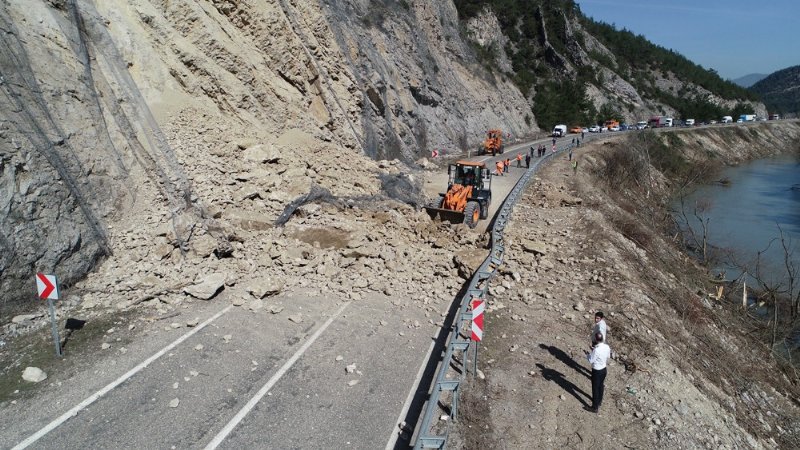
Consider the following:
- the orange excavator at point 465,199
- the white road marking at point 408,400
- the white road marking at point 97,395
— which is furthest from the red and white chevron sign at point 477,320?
the orange excavator at point 465,199

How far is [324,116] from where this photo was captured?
21.2 metres

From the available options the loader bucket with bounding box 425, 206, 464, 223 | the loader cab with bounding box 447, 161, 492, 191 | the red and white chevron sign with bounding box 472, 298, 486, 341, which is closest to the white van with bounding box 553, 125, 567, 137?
the loader cab with bounding box 447, 161, 492, 191

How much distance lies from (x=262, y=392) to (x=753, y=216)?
36510mm

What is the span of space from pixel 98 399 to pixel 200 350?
1706 millimetres

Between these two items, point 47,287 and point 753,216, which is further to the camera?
point 753,216

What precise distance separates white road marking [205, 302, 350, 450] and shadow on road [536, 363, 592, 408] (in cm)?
420

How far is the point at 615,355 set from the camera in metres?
8.84

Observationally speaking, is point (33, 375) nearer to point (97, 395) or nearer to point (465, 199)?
point (97, 395)

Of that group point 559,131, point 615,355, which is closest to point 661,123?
point 559,131

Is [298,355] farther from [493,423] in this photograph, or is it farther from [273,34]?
[273,34]

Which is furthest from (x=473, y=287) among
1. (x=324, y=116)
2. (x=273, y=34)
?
(x=273, y=34)

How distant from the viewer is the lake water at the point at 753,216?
2306 cm

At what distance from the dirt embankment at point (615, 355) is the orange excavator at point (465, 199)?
152 cm

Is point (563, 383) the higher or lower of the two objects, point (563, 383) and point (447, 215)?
the lower
